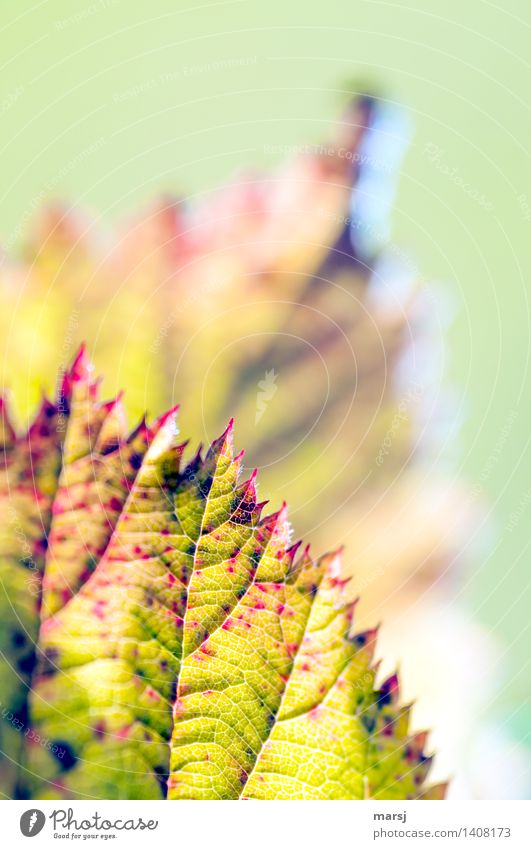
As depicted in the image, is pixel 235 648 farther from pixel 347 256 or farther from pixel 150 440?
pixel 347 256

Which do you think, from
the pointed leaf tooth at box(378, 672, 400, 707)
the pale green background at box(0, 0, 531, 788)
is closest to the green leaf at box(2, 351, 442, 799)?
the pointed leaf tooth at box(378, 672, 400, 707)

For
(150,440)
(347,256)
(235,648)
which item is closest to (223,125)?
(347,256)

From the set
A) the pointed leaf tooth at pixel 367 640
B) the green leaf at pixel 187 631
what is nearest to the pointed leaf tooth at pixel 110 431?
the green leaf at pixel 187 631

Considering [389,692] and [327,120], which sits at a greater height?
[327,120]

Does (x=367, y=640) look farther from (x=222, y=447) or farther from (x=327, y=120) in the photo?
(x=327, y=120)

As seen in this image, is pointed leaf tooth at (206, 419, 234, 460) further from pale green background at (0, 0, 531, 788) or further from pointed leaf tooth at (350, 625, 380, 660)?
pale green background at (0, 0, 531, 788)

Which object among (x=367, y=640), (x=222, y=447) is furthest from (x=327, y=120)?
(x=367, y=640)
